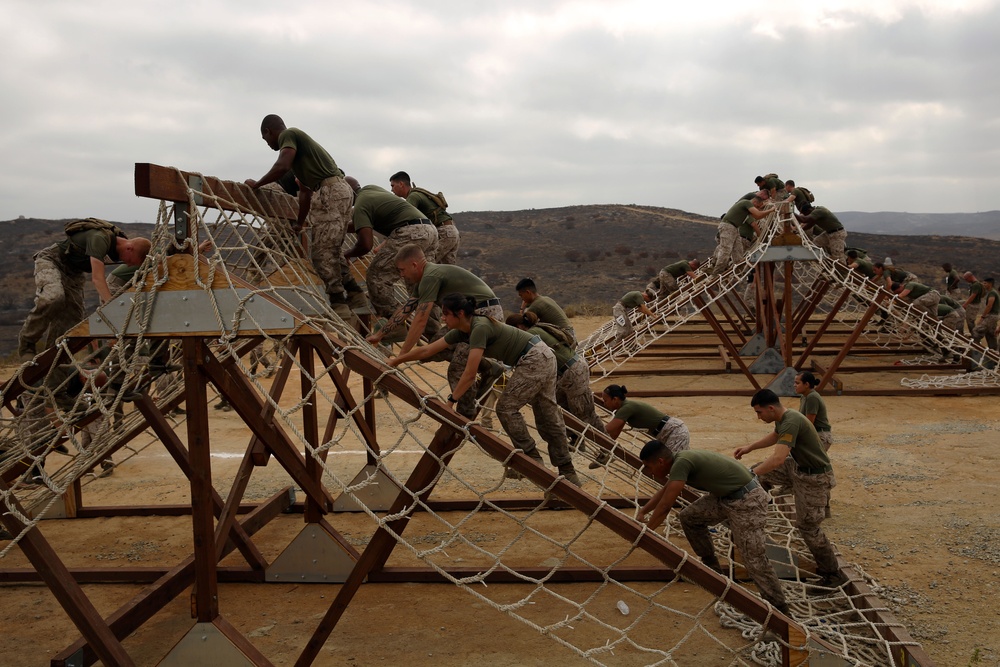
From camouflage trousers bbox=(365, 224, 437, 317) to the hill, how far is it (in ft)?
66.7

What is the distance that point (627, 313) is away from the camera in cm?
1384

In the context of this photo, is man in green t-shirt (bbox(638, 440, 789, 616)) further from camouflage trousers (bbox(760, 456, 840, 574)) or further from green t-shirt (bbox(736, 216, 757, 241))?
green t-shirt (bbox(736, 216, 757, 241))

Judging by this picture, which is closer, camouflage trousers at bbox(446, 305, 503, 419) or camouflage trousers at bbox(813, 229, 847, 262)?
camouflage trousers at bbox(446, 305, 503, 419)

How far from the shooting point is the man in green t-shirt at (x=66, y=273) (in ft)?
20.0

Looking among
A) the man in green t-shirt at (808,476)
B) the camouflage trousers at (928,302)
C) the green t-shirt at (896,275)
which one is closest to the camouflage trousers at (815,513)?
the man in green t-shirt at (808,476)

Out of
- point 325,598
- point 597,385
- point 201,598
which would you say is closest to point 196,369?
point 201,598

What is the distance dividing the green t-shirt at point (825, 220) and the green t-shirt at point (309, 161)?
10010 mm

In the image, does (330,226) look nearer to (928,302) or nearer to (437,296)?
(437,296)

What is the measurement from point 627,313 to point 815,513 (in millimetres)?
7915

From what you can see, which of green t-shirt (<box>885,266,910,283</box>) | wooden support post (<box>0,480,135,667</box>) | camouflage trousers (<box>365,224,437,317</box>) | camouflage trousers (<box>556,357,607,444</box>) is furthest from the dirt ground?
green t-shirt (<box>885,266,910,283</box>)

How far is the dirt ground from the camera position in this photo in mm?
5652

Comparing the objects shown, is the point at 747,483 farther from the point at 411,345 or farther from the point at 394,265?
the point at 394,265

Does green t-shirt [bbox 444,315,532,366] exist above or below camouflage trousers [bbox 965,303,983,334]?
above

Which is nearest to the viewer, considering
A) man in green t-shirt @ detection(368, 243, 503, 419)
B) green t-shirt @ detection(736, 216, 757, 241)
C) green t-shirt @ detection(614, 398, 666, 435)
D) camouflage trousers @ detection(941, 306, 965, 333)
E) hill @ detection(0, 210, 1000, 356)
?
man in green t-shirt @ detection(368, 243, 503, 419)
